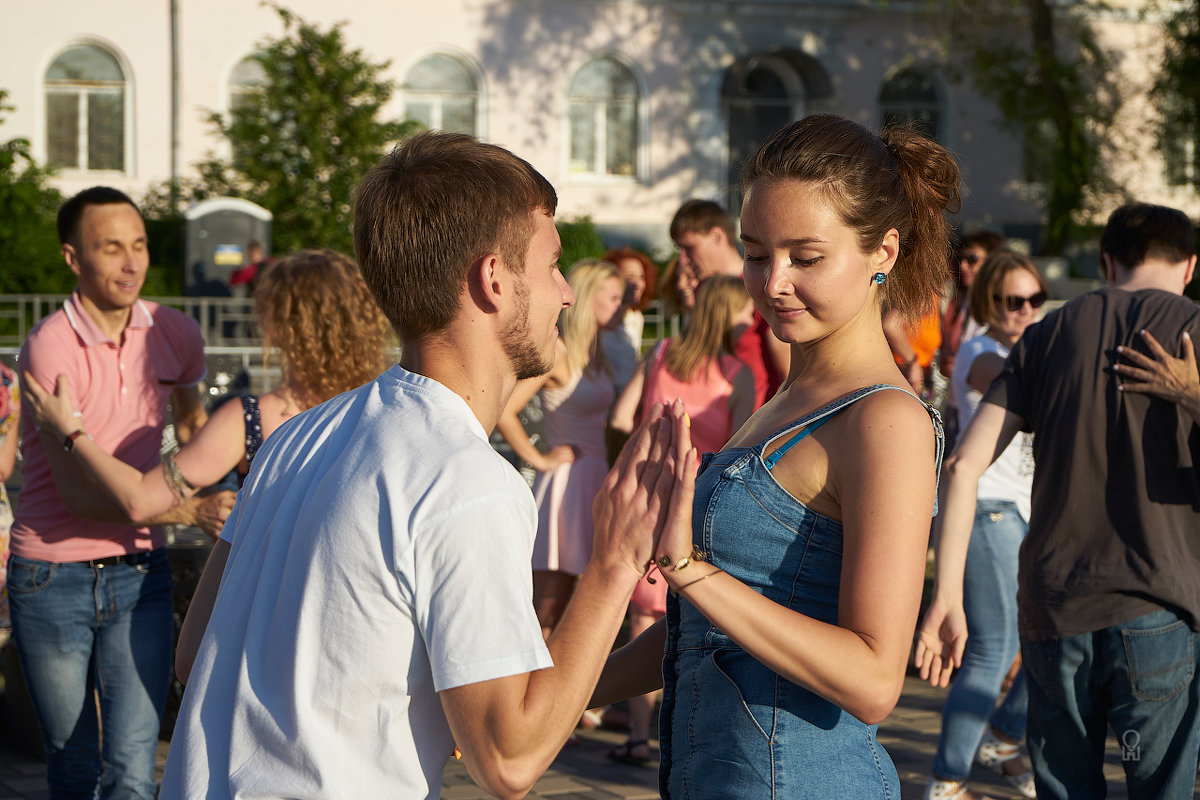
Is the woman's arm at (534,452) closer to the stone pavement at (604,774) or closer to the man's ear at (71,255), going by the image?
the stone pavement at (604,774)

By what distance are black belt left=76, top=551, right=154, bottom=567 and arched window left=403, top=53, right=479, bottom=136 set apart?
77.7 feet

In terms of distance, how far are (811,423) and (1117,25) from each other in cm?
3049

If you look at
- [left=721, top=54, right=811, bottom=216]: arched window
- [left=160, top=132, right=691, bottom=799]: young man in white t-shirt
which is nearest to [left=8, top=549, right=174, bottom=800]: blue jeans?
[left=160, top=132, right=691, bottom=799]: young man in white t-shirt

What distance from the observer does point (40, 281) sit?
21.3 metres

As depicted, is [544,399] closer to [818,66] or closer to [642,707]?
[642,707]

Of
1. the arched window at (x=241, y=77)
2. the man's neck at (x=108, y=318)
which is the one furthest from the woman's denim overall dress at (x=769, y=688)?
the arched window at (x=241, y=77)

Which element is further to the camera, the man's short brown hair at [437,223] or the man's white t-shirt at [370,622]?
the man's short brown hair at [437,223]

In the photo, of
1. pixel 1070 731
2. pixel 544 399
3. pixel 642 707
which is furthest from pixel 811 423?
pixel 544 399

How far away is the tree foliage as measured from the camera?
26.1 metres

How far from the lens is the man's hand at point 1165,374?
11.6 feet

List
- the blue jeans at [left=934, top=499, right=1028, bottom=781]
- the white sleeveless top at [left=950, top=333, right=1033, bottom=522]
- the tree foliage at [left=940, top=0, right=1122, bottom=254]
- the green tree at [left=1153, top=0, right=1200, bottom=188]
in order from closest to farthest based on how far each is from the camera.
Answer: the blue jeans at [left=934, top=499, right=1028, bottom=781]
the white sleeveless top at [left=950, top=333, right=1033, bottom=522]
the green tree at [left=1153, top=0, right=1200, bottom=188]
the tree foliage at [left=940, top=0, right=1122, bottom=254]

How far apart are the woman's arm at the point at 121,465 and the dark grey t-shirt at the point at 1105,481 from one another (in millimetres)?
2268

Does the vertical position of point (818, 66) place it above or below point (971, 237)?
above

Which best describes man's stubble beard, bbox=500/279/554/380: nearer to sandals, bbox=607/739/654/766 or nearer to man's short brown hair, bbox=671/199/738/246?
sandals, bbox=607/739/654/766
